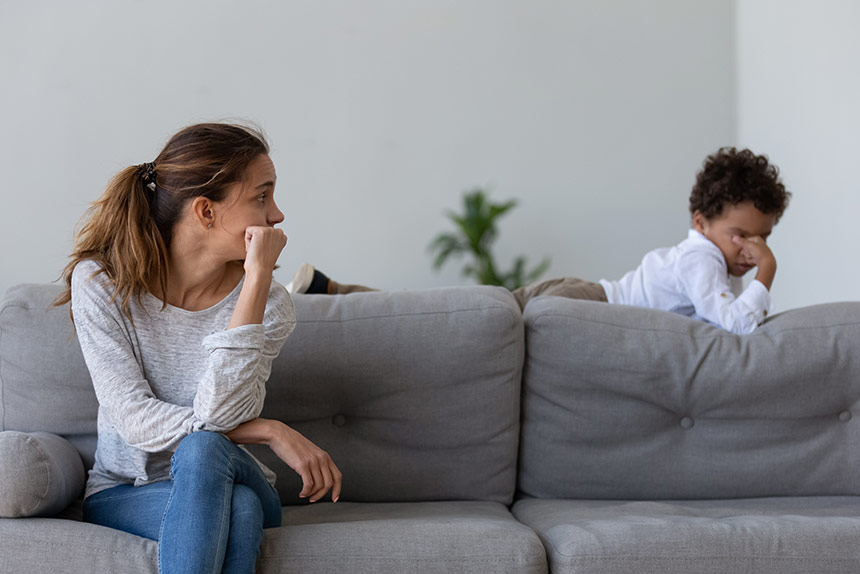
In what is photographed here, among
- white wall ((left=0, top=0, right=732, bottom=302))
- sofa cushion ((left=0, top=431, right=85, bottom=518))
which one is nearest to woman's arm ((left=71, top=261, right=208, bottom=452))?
sofa cushion ((left=0, top=431, right=85, bottom=518))

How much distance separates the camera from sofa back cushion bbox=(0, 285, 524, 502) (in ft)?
5.85

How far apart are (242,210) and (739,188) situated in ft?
4.72

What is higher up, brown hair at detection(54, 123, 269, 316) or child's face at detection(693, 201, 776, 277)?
Answer: brown hair at detection(54, 123, 269, 316)

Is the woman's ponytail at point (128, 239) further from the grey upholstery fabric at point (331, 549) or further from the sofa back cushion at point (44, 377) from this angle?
the grey upholstery fabric at point (331, 549)

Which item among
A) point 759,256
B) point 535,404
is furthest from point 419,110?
point 535,404

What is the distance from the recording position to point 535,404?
1864mm

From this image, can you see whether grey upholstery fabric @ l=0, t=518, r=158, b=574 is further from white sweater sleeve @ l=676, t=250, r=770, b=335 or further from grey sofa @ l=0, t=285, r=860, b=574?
white sweater sleeve @ l=676, t=250, r=770, b=335

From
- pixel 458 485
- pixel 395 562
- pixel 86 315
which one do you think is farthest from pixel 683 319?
pixel 86 315

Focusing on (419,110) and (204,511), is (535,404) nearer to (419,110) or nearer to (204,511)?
(204,511)

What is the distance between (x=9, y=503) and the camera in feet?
4.37

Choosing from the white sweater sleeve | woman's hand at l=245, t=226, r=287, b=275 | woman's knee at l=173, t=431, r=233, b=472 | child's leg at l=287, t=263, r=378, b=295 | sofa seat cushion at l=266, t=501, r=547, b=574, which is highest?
woman's hand at l=245, t=226, r=287, b=275

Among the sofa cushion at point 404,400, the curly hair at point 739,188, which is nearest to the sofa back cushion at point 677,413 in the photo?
the sofa cushion at point 404,400

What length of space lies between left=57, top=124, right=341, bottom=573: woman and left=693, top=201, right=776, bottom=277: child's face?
1310mm

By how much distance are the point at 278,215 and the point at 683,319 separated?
0.99 m
